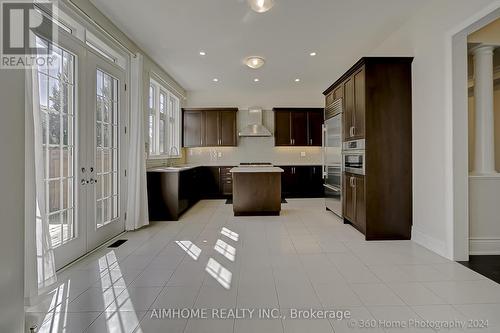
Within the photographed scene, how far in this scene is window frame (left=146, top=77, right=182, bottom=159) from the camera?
5367mm

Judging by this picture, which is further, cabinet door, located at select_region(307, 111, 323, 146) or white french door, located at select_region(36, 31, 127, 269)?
cabinet door, located at select_region(307, 111, 323, 146)

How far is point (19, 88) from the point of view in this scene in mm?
1115

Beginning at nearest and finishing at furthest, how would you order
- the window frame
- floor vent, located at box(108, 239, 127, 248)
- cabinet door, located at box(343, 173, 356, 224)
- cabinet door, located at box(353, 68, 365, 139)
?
1. floor vent, located at box(108, 239, 127, 248)
2. cabinet door, located at box(353, 68, 365, 139)
3. cabinet door, located at box(343, 173, 356, 224)
4. the window frame

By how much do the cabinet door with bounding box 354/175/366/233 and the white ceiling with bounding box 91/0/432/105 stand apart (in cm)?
226

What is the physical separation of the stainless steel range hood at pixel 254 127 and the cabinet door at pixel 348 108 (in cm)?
322

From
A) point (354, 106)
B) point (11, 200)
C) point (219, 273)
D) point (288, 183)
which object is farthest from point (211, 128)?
point (11, 200)

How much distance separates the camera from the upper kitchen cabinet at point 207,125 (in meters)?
7.25

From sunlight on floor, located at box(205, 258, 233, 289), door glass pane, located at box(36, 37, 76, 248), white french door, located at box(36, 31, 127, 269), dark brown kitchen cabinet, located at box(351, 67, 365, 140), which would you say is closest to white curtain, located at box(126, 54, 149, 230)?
white french door, located at box(36, 31, 127, 269)

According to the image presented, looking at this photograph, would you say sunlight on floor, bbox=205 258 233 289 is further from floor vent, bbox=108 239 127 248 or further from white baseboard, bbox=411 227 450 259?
white baseboard, bbox=411 227 450 259

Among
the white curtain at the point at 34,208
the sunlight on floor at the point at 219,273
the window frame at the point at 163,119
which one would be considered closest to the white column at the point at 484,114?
the sunlight on floor at the point at 219,273

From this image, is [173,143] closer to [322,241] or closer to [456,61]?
[322,241]

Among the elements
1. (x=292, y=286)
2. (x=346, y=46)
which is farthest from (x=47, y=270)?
(x=346, y=46)

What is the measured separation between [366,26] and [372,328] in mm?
3893

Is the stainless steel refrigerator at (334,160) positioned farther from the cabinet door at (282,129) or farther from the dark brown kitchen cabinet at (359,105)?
the cabinet door at (282,129)
